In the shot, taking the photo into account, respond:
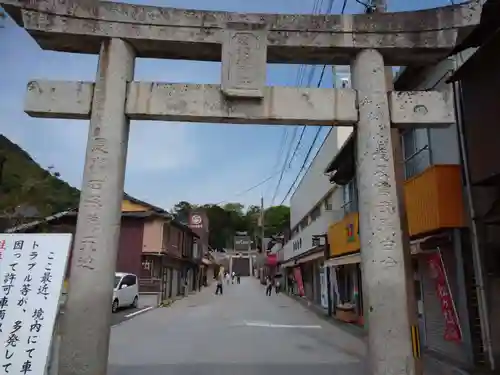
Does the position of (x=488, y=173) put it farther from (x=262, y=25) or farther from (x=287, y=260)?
(x=287, y=260)

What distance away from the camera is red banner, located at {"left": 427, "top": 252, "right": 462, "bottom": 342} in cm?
888

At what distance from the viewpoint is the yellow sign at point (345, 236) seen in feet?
48.7

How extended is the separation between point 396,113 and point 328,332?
10.6 meters

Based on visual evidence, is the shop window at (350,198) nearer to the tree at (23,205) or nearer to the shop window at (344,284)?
the shop window at (344,284)

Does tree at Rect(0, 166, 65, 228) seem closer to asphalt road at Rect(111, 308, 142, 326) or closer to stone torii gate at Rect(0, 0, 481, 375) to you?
asphalt road at Rect(111, 308, 142, 326)

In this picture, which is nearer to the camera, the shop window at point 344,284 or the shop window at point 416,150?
the shop window at point 416,150

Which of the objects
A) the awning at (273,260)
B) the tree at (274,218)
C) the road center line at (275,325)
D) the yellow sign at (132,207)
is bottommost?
the road center line at (275,325)

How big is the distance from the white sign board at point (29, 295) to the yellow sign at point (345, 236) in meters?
11.1

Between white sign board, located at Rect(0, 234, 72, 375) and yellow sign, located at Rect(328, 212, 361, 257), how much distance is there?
11059mm

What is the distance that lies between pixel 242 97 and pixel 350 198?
11.6m

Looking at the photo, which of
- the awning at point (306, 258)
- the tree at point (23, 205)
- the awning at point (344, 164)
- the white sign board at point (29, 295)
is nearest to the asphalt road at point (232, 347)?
the white sign board at point (29, 295)

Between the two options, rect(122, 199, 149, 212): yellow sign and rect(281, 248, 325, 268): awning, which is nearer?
rect(281, 248, 325, 268): awning

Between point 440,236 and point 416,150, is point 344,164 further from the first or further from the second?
point 440,236

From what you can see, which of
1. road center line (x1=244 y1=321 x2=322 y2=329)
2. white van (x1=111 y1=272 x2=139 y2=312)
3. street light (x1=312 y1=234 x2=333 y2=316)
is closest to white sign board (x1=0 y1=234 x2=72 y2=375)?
road center line (x1=244 y1=321 x2=322 y2=329)
